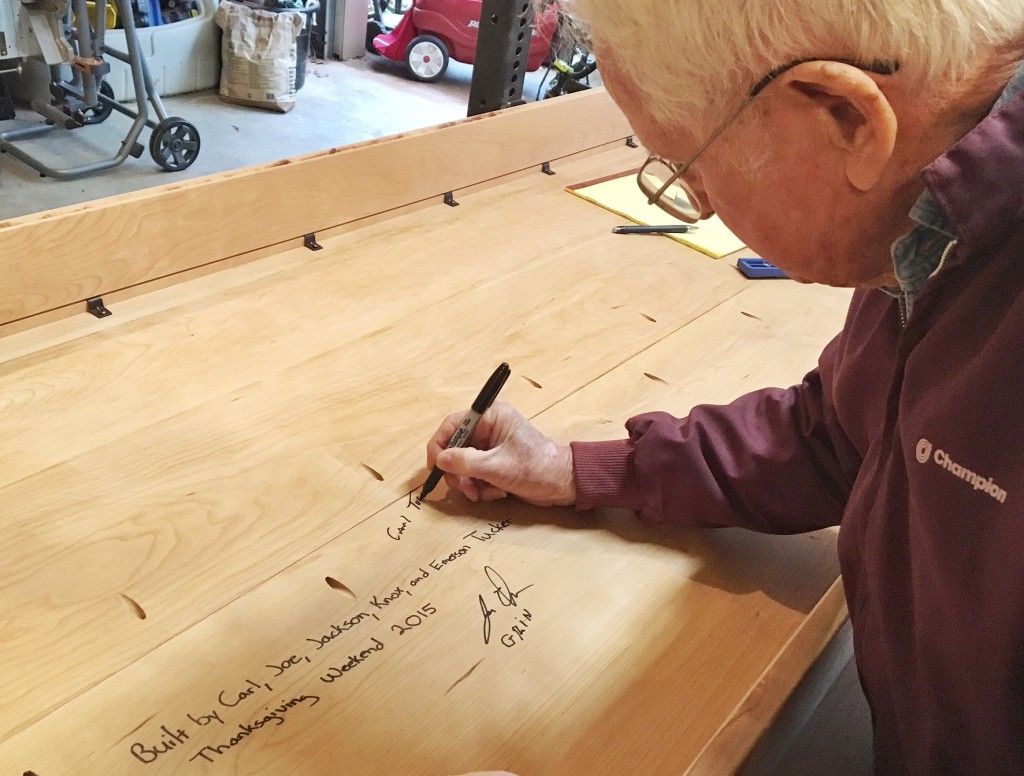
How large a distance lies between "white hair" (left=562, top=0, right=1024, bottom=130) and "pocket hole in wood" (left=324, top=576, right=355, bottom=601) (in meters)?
0.44

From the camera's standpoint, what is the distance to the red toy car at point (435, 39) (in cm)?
412

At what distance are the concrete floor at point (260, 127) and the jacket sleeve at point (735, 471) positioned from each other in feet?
7.52

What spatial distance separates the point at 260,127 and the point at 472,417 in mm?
2973

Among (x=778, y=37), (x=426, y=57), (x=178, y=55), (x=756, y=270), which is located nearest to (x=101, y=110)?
Result: (x=178, y=55)

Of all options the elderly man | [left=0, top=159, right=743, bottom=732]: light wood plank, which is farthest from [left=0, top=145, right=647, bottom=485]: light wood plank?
the elderly man

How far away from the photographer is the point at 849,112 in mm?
523

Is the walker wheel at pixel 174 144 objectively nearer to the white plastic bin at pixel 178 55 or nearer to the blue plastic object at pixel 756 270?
the white plastic bin at pixel 178 55

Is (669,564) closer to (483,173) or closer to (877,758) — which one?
(877,758)

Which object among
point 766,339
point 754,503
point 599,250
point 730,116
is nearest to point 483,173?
point 599,250

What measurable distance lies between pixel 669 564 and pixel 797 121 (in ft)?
1.35

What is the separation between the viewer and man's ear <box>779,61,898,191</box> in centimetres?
49

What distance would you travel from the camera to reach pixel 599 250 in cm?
132

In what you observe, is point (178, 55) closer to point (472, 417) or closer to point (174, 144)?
point (174, 144)

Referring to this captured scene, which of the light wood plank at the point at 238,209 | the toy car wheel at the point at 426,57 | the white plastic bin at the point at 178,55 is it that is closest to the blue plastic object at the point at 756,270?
the light wood plank at the point at 238,209
